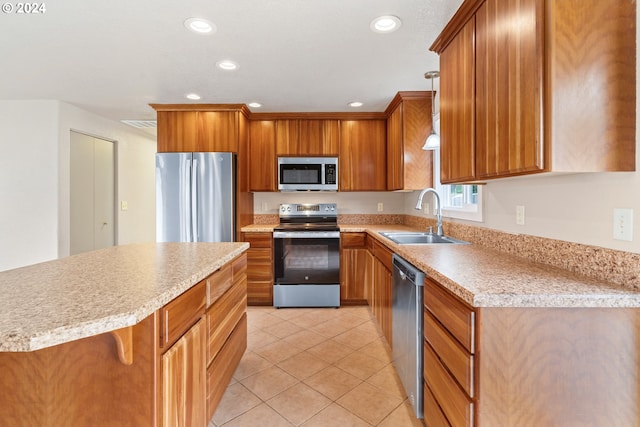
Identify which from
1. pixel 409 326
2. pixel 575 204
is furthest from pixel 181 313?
pixel 575 204

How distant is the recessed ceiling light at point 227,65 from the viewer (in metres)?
2.36

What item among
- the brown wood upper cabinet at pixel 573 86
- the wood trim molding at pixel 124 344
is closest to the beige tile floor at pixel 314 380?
the wood trim molding at pixel 124 344

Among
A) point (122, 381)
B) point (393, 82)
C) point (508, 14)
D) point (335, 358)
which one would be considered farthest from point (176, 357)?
point (393, 82)

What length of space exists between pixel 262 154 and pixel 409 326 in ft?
8.87

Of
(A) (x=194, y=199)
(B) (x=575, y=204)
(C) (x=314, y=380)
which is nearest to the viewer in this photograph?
(B) (x=575, y=204)

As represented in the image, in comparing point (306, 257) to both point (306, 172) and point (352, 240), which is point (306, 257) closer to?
point (352, 240)

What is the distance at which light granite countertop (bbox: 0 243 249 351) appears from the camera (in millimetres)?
737

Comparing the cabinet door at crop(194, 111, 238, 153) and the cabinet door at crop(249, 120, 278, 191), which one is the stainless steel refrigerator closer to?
the cabinet door at crop(194, 111, 238, 153)

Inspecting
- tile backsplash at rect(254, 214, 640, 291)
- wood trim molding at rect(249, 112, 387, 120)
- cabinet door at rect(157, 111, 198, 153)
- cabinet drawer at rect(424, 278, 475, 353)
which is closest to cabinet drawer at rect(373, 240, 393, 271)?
tile backsplash at rect(254, 214, 640, 291)

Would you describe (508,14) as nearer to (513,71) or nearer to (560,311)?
(513,71)

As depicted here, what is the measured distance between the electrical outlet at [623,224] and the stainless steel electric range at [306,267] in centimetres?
238

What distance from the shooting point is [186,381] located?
47.8 inches

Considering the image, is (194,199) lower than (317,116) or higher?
lower

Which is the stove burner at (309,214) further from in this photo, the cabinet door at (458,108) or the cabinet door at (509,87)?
the cabinet door at (509,87)
